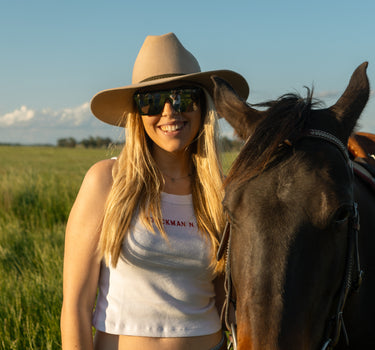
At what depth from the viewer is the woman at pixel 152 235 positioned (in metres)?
2.47

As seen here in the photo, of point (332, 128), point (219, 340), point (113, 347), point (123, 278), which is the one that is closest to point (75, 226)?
point (123, 278)

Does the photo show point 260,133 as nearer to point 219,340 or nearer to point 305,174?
point 305,174

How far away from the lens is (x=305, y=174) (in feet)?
5.96

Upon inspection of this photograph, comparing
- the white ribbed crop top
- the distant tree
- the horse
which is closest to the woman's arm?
the white ribbed crop top

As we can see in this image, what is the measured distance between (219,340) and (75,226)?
112cm

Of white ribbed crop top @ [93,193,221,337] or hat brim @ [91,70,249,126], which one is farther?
hat brim @ [91,70,249,126]

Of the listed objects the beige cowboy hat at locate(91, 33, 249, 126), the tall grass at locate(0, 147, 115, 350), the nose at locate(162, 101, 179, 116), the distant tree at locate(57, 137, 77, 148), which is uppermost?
the beige cowboy hat at locate(91, 33, 249, 126)

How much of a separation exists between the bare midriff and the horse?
580 mm

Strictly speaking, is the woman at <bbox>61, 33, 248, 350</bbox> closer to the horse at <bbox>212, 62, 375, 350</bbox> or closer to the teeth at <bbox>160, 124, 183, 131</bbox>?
the teeth at <bbox>160, 124, 183, 131</bbox>

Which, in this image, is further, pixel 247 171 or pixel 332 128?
pixel 332 128

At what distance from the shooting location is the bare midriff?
2445 mm

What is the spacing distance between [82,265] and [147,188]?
0.59 m

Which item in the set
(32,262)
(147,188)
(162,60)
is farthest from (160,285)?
(32,262)

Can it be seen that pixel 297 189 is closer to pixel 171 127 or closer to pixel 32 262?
pixel 171 127
